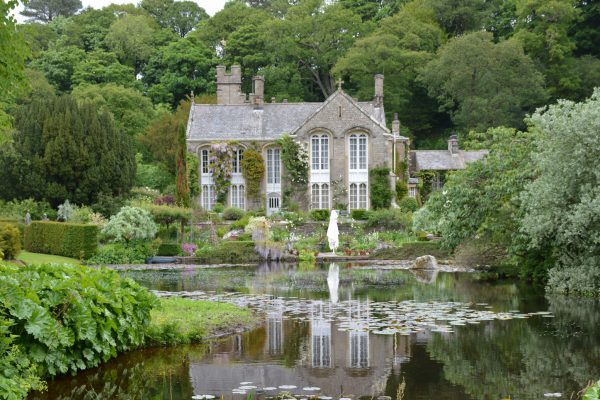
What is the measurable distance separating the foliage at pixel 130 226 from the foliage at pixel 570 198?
52.5 feet

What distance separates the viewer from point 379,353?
40.7ft

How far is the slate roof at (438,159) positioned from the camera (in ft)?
178

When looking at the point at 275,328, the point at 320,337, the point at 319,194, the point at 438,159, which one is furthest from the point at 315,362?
the point at 438,159

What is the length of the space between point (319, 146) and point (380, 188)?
13.5 ft

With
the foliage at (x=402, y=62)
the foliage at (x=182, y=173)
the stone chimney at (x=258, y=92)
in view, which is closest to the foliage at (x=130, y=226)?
the foliage at (x=182, y=173)

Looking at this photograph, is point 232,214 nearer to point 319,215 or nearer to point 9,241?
point 319,215

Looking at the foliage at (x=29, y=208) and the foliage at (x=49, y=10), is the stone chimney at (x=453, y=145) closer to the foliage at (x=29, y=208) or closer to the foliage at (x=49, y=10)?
the foliage at (x=29, y=208)

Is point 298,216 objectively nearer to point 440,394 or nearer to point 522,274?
point 522,274

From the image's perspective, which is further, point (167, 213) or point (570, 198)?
point (167, 213)

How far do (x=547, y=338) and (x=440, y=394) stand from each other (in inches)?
181

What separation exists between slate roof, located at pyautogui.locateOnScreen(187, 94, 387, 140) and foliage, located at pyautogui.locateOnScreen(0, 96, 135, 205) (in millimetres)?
6726

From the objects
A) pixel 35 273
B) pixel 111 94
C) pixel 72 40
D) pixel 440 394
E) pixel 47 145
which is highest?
pixel 72 40

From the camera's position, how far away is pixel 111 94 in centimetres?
5872

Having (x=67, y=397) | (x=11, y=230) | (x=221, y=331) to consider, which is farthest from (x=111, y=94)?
(x=67, y=397)
